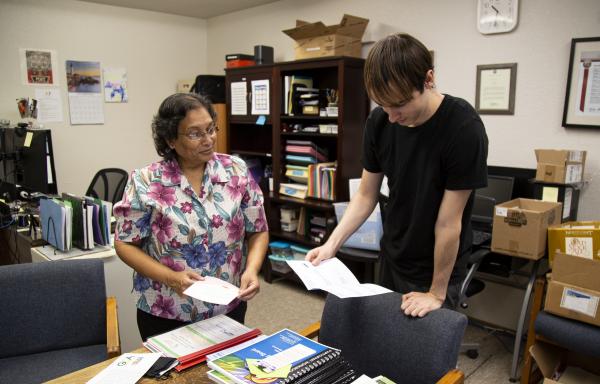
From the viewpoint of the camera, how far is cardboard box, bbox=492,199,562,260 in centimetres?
234

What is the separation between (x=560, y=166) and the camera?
2516 millimetres

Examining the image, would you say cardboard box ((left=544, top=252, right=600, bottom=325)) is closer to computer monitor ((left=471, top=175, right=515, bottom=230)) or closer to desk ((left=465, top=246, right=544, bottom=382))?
desk ((left=465, top=246, right=544, bottom=382))

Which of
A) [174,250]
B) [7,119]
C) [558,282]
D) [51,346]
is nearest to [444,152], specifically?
[174,250]

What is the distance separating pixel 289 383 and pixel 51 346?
4.34ft

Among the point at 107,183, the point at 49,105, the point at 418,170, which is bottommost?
the point at 107,183

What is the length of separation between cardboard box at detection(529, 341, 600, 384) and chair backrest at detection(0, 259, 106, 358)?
2088 millimetres

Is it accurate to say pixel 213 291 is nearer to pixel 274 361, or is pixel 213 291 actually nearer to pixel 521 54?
pixel 274 361

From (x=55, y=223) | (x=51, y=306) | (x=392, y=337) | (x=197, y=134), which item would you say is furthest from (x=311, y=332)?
(x=55, y=223)

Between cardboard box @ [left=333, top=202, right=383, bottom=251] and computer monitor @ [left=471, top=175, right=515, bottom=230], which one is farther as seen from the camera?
cardboard box @ [left=333, top=202, right=383, bottom=251]

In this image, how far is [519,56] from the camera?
287 centimetres

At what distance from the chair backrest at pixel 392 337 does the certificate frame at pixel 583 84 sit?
1.97 meters

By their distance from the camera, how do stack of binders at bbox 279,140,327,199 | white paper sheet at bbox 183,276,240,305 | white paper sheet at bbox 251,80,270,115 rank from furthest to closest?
white paper sheet at bbox 251,80,270,115 < stack of binders at bbox 279,140,327,199 < white paper sheet at bbox 183,276,240,305

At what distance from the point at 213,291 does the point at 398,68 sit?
0.79 m

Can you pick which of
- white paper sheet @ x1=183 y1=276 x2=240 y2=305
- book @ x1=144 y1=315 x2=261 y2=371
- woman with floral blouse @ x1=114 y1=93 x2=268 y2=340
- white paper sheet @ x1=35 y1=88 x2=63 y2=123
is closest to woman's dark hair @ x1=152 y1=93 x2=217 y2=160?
woman with floral blouse @ x1=114 y1=93 x2=268 y2=340
